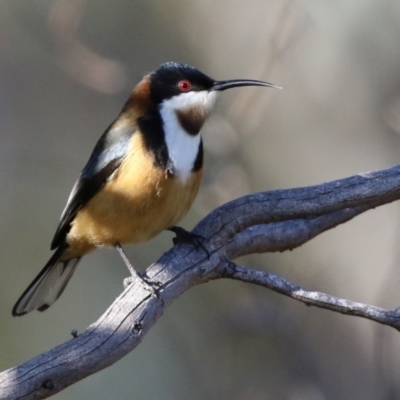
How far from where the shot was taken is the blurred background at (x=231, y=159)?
22.0 ft

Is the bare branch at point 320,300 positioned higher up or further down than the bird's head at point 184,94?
further down

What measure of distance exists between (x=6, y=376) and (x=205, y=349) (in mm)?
4708

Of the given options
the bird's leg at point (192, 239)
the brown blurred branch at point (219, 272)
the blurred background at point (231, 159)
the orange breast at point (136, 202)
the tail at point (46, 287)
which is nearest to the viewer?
the brown blurred branch at point (219, 272)

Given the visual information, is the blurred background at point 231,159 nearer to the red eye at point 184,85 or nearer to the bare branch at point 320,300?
the red eye at point 184,85

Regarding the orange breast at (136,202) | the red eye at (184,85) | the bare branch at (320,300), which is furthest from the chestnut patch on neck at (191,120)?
the bare branch at (320,300)

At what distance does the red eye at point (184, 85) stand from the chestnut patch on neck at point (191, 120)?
0.15 meters

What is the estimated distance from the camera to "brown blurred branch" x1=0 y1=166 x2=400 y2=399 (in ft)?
11.3

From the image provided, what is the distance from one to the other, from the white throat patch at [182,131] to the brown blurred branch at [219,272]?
1.20 ft

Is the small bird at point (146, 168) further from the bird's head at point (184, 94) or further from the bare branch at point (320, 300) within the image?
the bare branch at point (320, 300)

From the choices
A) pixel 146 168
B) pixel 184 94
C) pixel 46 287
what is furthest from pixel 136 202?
pixel 46 287

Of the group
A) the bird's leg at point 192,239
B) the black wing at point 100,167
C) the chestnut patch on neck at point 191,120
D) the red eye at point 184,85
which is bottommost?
the bird's leg at point 192,239

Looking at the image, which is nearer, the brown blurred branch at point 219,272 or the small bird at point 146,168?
the brown blurred branch at point 219,272

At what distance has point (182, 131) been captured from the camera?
4.80 meters

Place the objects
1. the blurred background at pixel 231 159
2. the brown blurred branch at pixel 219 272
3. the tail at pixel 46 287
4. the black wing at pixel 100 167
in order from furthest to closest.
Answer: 1. the blurred background at pixel 231 159
2. the tail at pixel 46 287
3. the black wing at pixel 100 167
4. the brown blurred branch at pixel 219 272
